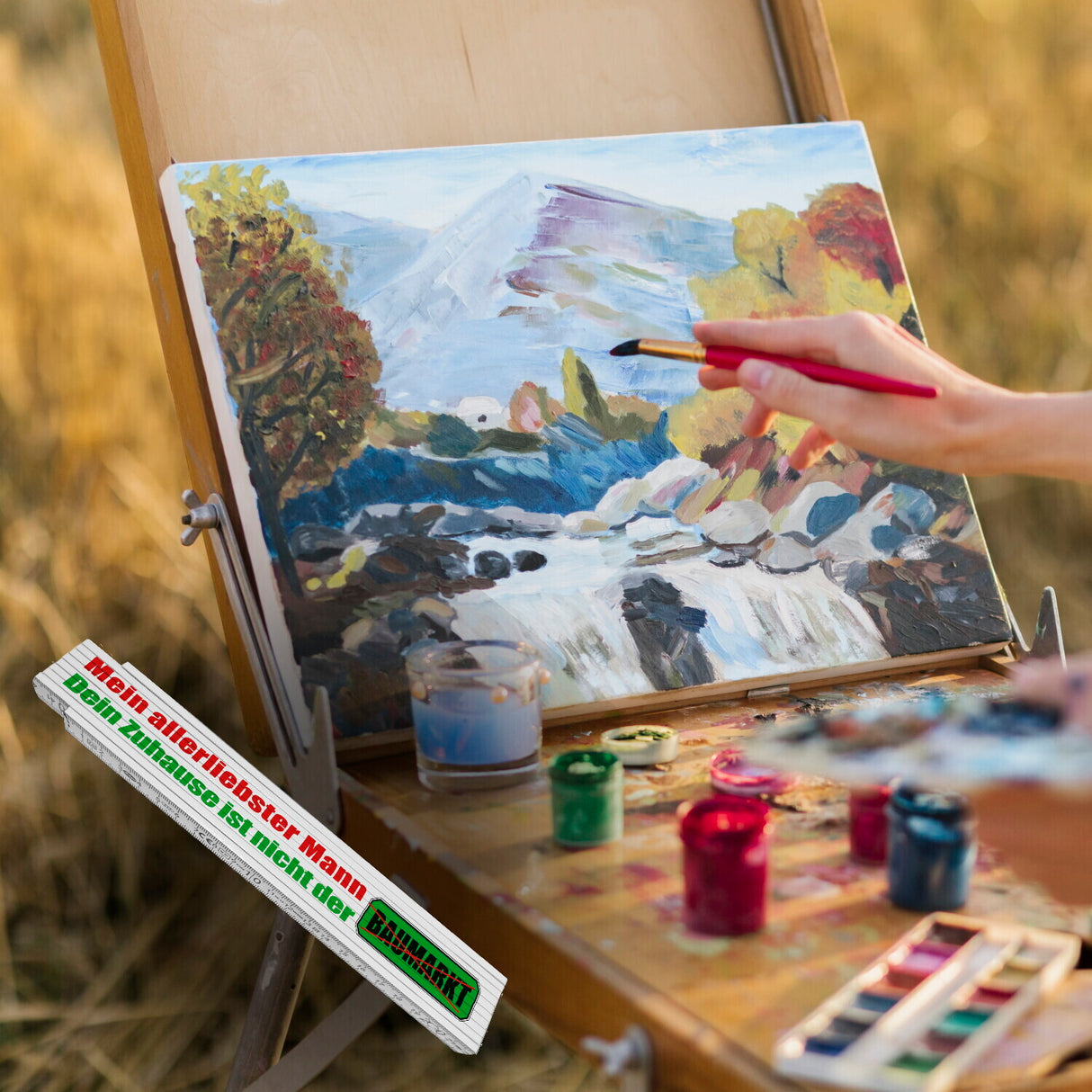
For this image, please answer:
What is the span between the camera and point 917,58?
2154mm

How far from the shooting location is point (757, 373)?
0.88 metres

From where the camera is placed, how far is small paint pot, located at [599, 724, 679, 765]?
887 mm

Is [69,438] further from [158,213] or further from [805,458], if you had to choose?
[805,458]

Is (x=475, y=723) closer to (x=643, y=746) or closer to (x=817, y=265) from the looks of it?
(x=643, y=746)

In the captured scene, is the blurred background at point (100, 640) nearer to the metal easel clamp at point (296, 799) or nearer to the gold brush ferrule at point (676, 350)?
the metal easel clamp at point (296, 799)

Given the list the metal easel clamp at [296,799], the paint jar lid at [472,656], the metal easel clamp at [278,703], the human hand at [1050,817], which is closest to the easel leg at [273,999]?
the metal easel clamp at [296,799]

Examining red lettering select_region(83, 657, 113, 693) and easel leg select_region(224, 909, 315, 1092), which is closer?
red lettering select_region(83, 657, 113, 693)

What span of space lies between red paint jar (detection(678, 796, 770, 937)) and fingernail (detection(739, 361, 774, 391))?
329 mm

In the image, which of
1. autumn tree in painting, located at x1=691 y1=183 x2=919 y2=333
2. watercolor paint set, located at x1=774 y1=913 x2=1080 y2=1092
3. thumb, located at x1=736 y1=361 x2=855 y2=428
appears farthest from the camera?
autumn tree in painting, located at x1=691 y1=183 x2=919 y2=333

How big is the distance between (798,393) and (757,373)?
32 millimetres

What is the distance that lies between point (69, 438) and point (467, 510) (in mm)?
772

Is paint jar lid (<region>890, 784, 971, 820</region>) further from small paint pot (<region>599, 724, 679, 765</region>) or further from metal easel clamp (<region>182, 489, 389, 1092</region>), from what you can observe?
metal easel clamp (<region>182, 489, 389, 1092</region>)

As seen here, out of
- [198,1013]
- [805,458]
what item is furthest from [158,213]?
[198,1013]

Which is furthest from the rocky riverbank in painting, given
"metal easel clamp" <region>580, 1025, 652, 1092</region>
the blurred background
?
the blurred background
